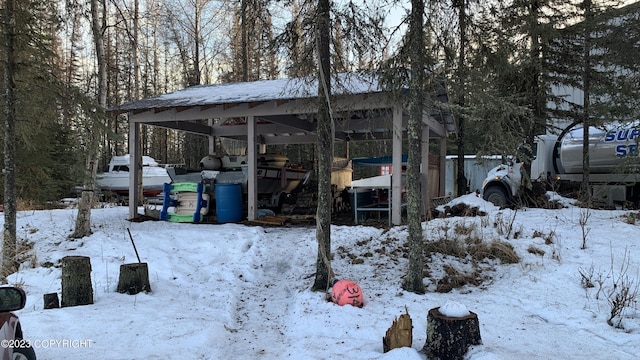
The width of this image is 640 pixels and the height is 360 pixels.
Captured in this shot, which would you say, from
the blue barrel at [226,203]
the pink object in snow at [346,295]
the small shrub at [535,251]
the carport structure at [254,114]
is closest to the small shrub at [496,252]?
the small shrub at [535,251]

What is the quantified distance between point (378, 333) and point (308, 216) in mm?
7181

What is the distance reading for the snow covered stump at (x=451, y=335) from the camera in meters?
3.60

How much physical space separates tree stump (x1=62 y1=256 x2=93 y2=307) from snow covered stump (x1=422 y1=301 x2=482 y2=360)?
417cm

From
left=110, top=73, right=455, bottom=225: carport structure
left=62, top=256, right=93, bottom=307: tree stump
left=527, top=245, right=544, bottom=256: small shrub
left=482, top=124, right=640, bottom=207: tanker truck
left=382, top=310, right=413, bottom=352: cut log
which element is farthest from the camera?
left=482, top=124, right=640, bottom=207: tanker truck

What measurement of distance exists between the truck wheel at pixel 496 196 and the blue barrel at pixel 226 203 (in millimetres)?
7084

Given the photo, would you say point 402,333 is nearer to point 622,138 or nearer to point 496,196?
point 496,196

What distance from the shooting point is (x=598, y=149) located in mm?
12602

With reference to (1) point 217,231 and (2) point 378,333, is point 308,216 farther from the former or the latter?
(2) point 378,333

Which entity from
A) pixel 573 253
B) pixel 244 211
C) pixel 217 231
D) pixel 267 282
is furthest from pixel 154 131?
pixel 573 253

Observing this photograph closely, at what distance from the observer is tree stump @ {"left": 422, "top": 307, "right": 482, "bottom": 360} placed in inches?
142

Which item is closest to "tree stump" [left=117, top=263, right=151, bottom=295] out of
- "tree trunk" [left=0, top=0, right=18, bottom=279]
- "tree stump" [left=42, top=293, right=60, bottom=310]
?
"tree stump" [left=42, top=293, right=60, bottom=310]

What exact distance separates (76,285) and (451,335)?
14.6 feet

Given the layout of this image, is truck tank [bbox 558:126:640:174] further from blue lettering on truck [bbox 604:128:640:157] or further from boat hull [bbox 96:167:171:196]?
boat hull [bbox 96:167:171:196]

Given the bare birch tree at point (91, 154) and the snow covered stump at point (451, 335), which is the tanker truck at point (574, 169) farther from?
the bare birch tree at point (91, 154)
